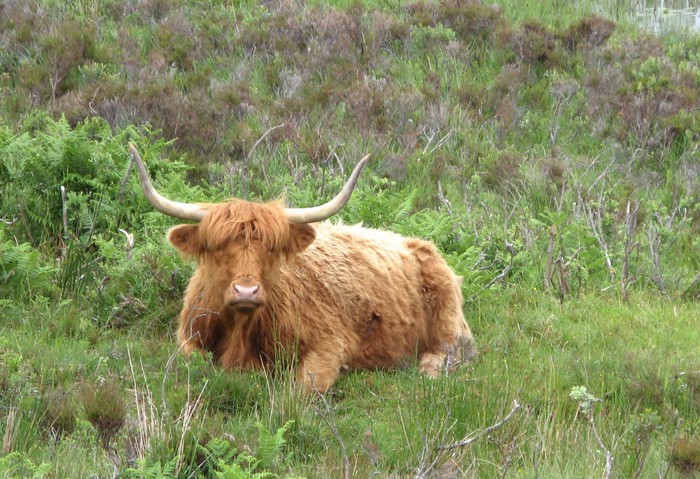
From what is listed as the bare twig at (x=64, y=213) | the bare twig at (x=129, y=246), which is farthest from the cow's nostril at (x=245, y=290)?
the bare twig at (x=64, y=213)

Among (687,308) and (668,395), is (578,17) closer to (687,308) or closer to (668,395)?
(687,308)

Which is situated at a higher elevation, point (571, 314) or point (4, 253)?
point (4, 253)

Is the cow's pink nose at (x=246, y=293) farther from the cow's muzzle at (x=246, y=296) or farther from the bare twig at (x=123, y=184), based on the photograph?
the bare twig at (x=123, y=184)

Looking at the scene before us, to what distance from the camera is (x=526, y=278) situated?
26.7ft

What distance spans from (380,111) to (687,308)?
235 inches

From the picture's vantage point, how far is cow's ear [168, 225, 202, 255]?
5926mm

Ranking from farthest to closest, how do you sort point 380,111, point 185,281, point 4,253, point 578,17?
point 578,17 → point 380,111 → point 185,281 → point 4,253

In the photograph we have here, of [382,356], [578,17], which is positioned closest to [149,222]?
[382,356]

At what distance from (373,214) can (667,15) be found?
31.0 feet

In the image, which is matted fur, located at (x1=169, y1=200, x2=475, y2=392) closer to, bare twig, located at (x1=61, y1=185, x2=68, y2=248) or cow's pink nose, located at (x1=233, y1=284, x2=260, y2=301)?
cow's pink nose, located at (x1=233, y1=284, x2=260, y2=301)

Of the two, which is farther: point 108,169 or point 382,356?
point 108,169

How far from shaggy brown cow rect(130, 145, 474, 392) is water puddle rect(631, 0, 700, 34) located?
9.67 metres

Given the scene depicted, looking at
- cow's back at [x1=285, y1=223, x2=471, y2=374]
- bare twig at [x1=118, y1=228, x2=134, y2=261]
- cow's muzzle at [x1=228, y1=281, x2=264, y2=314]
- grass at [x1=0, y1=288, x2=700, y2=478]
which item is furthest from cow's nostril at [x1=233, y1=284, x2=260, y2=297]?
bare twig at [x1=118, y1=228, x2=134, y2=261]

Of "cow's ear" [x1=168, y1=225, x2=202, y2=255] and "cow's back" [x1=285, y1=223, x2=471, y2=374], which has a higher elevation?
"cow's ear" [x1=168, y1=225, x2=202, y2=255]
